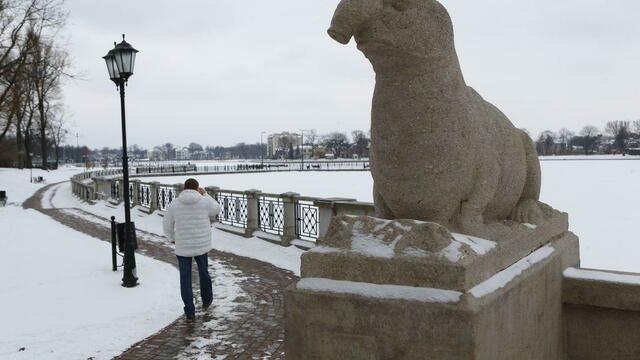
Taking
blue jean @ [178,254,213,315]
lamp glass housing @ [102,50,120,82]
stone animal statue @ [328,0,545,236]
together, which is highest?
lamp glass housing @ [102,50,120,82]

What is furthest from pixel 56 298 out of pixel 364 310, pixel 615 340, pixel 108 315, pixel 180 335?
pixel 615 340

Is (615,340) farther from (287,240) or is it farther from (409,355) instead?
(287,240)

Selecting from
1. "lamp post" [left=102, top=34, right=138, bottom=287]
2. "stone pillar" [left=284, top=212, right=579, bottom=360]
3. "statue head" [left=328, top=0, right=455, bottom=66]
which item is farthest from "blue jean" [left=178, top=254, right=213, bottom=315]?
"statue head" [left=328, top=0, right=455, bottom=66]

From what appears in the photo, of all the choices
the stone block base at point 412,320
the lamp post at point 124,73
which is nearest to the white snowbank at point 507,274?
the stone block base at point 412,320

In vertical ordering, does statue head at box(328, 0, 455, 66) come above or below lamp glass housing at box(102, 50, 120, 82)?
below

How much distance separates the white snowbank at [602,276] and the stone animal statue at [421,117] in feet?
4.06

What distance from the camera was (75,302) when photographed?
27.6ft

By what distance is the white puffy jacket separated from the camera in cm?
770

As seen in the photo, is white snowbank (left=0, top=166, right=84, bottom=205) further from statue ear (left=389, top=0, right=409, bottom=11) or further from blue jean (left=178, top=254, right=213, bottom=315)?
statue ear (left=389, top=0, right=409, bottom=11)

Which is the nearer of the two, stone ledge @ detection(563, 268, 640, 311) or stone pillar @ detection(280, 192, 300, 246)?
stone ledge @ detection(563, 268, 640, 311)

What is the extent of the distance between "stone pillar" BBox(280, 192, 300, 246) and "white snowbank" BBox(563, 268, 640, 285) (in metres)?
9.73

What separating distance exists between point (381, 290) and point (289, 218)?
10.9 m

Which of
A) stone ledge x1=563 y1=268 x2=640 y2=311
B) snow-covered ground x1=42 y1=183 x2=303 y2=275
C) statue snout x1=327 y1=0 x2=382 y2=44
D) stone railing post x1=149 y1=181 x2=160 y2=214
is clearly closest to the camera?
statue snout x1=327 y1=0 x2=382 y2=44

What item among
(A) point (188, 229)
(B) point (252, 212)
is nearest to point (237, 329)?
(A) point (188, 229)
